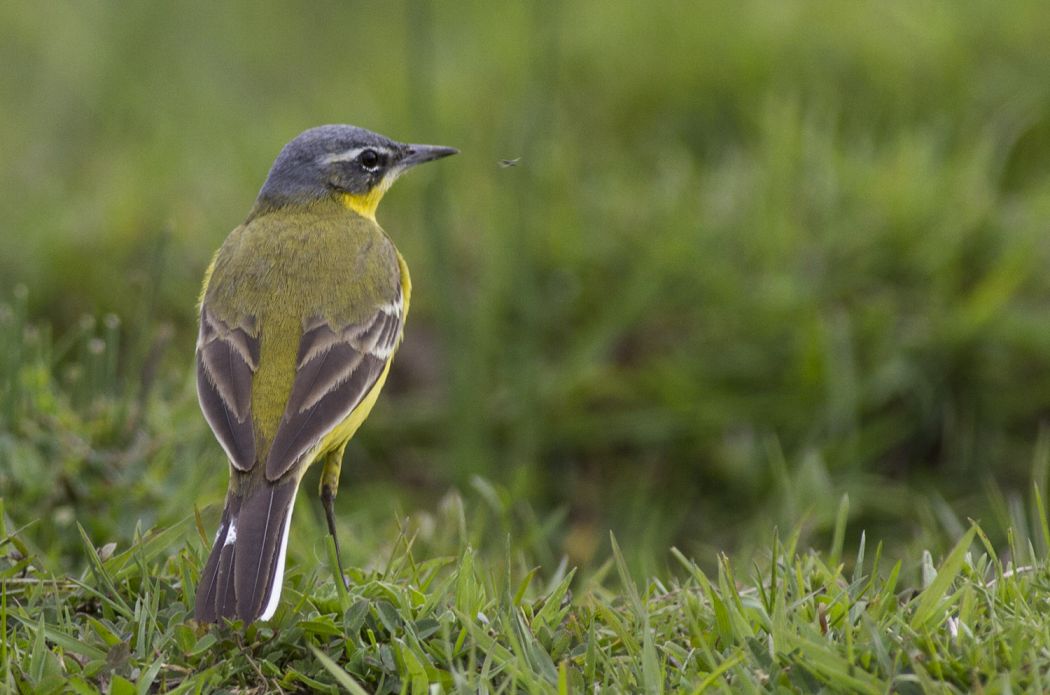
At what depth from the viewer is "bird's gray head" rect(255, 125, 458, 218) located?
5.25 metres

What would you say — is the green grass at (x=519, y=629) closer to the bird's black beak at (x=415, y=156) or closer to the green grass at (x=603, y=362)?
the green grass at (x=603, y=362)

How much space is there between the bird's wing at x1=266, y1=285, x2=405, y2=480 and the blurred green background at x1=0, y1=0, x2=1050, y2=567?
0.67 meters

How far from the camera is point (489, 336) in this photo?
7.07 m

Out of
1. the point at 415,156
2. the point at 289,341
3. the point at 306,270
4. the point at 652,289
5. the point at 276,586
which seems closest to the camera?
the point at 276,586

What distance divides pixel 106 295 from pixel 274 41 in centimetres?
598

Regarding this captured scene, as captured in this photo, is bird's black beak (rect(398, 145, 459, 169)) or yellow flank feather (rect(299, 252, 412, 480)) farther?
bird's black beak (rect(398, 145, 459, 169))

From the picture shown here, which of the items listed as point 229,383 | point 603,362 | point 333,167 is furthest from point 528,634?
point 603,362

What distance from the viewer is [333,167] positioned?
5.28 metres

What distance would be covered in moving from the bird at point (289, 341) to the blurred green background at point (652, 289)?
51 cm

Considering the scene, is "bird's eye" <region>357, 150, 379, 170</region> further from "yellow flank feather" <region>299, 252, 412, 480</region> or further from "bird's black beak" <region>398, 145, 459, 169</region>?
"yellow flank feather" <region>299, 252, 412, 480</region>

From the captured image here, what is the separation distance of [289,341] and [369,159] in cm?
121

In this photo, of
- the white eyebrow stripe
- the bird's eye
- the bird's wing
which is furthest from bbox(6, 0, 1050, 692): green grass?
the bird's eye

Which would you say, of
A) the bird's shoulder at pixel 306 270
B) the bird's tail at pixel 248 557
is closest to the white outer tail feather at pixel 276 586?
the bird's tail at pixel 248 557

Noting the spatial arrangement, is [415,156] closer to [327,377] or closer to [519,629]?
[327,377]
